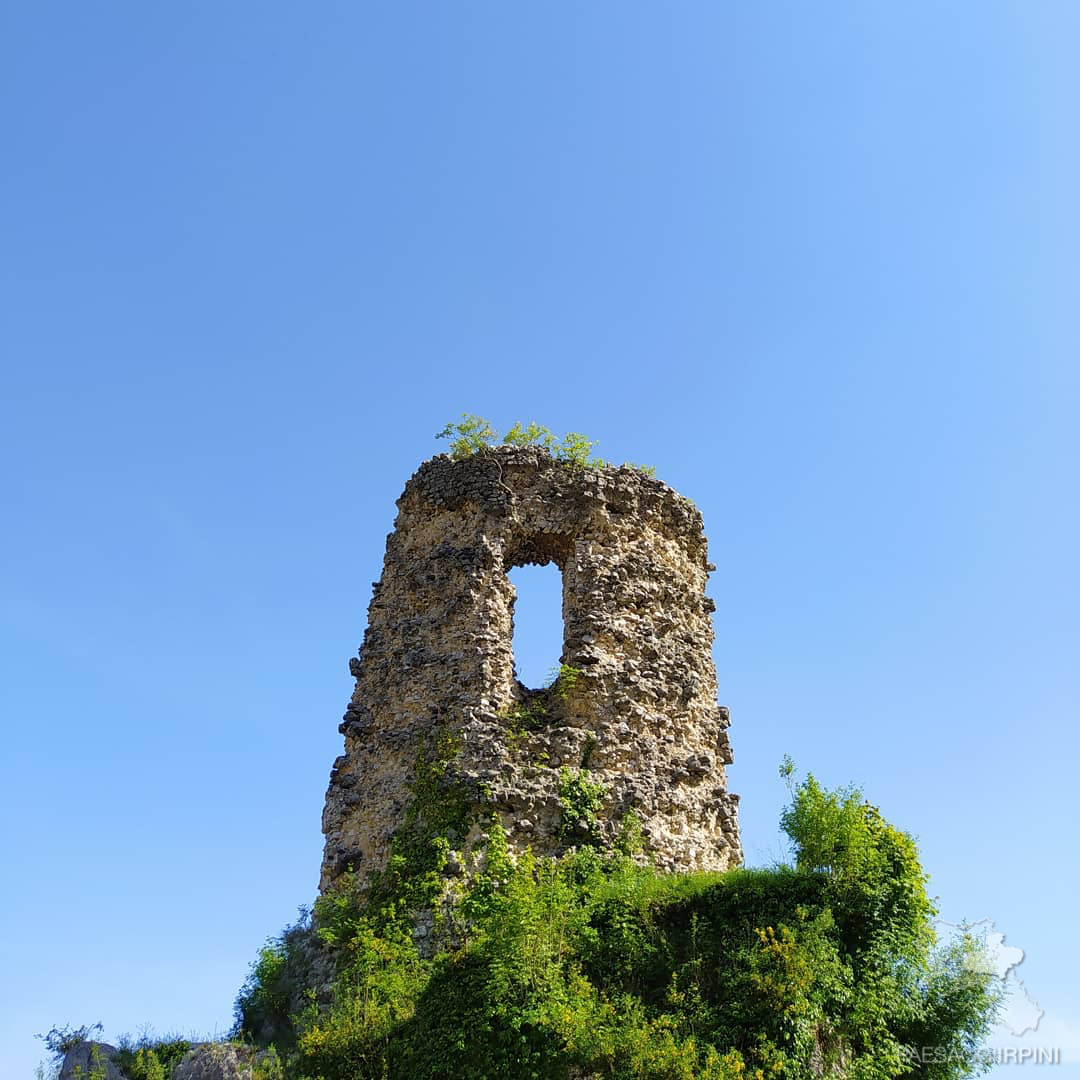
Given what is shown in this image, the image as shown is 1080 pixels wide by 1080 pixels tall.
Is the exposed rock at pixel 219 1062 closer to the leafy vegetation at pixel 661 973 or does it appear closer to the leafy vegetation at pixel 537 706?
the leafy vegetation at pixel 661 973

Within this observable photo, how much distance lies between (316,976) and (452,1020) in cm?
258

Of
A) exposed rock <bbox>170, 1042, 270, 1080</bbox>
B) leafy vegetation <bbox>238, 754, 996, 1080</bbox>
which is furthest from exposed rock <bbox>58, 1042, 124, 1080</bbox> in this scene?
leafy vegetation <bbox>238, 754, 996, 1080</bbox>

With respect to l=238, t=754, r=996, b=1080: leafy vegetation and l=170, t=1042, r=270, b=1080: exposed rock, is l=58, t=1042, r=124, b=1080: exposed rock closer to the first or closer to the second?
l=170, t=1042, r=270, b=1080: exposed rock

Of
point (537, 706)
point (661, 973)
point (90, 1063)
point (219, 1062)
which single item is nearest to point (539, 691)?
point (537, 706)

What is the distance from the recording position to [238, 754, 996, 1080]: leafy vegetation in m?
9.29

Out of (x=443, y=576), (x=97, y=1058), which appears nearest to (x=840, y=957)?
(x=443, y=576)

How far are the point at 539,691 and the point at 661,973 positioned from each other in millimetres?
3903

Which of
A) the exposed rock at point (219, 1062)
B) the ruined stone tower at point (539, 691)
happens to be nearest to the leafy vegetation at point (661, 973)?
the exposed rock at point (219, 1062)

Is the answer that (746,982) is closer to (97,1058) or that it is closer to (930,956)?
(930,956)

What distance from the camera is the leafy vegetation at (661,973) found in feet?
30.5

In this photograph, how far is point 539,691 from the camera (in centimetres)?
1327

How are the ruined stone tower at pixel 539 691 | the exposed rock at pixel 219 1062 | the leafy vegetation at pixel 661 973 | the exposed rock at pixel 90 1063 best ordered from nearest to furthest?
the leafy vegetation at pixel 661 973 < the exposed rock at pixel 219 1062 < the exposed rock at pixel 90 1063 < the ruined stone tower at pixel 539 691

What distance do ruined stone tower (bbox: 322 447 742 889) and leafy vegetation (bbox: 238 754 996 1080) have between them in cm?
95

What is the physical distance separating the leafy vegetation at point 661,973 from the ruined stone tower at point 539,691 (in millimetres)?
947
